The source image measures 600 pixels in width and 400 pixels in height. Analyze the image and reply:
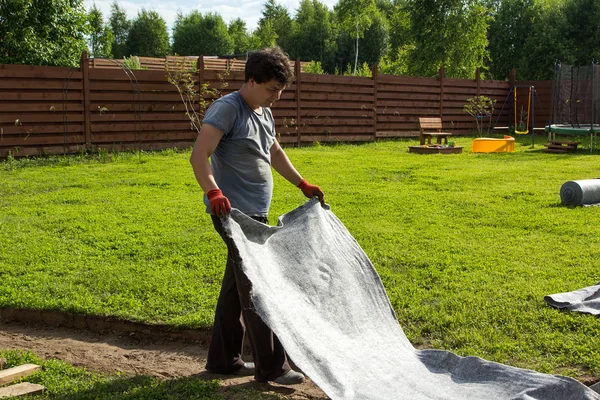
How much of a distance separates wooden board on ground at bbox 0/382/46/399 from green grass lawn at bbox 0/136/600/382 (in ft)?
4.14

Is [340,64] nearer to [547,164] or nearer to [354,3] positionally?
[354,3]

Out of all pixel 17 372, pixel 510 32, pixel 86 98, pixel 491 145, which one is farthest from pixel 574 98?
pixel 510 32

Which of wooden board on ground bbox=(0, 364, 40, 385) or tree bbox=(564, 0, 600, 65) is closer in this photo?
wooden board on ground bbox=(0, 364, 40, 385)

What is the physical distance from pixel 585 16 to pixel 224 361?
44.2m

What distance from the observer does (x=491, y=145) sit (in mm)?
17469

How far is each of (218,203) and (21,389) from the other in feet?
5.06

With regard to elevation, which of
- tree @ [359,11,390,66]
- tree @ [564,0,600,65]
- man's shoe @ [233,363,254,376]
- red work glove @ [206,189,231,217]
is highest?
tree @ [359,11,390,66]

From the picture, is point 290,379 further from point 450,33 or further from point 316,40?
point 316,40

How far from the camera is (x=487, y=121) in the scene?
83.4 ft

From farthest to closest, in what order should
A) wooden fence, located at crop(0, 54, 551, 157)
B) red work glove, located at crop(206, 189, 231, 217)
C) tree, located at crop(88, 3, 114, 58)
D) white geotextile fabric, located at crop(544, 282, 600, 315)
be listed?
tree, located at crop(88, 3, 114, 58) < wooden fence, located at crop(0, 54, 551, 157) < white geotextile fabric, located at crop(544, 282, 600, 315) < red work glove, located at crop(206, 189, 231, 217)

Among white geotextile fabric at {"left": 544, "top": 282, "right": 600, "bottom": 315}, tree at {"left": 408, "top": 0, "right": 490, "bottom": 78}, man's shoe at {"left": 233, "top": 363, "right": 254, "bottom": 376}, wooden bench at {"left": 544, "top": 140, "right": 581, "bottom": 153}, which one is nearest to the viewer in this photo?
man's shoe at {"left": 233, "top": 363, "right": 254, "bottom": 376}

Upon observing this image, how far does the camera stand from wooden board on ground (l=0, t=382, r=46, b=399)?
360cm

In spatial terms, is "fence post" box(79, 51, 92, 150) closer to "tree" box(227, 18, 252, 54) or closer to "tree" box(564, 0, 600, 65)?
"tree" box(564, 0, 600, 65)

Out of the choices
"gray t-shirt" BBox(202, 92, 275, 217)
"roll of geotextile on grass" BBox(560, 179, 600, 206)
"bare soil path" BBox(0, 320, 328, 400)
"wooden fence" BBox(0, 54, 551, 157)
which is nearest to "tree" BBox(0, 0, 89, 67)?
"wooden fence" BBox(0, 54, 551, 157)
